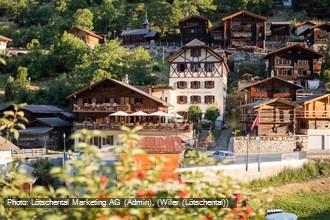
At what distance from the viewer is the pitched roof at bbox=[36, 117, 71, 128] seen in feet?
132

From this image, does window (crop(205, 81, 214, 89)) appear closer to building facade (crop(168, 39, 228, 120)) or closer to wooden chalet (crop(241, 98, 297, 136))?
building facade (crop(168, 39, 228, 120))

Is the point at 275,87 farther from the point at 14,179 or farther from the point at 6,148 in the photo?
the point at 14,179

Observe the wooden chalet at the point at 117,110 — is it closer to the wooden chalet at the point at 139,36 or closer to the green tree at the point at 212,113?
the green tree at the point at 212,113

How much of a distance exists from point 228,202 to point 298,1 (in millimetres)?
76886

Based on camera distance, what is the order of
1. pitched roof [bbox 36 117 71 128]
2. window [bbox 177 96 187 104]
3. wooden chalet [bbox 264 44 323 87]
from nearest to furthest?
1. pitched roof [bbox 36 117 71 128]
2. window [bbox 177 96 187 104]
3. wooden chalet [bbox 264 44 323 87]

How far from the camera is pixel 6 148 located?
106 ft

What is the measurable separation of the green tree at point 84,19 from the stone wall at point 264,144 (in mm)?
38918

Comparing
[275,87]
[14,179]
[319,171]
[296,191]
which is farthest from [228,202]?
[275,87]

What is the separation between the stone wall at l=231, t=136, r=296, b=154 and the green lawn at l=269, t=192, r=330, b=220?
24.3ft

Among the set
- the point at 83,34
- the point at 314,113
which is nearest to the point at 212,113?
the point at 314,113

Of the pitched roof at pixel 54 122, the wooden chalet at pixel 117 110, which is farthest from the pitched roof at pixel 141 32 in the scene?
the wooden chalet at pixel 117 110

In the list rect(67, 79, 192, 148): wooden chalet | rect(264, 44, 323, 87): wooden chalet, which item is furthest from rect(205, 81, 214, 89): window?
rect(264, 44, 323, 87): wooden chalet

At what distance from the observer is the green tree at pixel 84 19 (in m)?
69.6

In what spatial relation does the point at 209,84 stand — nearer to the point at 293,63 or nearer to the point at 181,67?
the point at 181,67
